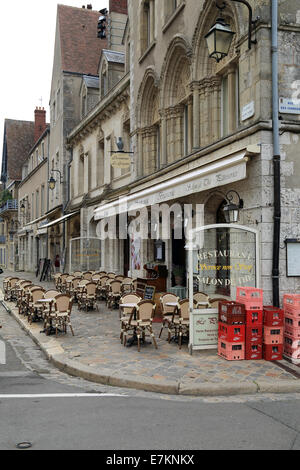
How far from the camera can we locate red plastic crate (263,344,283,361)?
6965mm

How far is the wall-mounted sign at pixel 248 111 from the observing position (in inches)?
324

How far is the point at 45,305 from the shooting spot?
10008 millimetres

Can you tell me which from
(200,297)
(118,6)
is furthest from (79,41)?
(200,297)

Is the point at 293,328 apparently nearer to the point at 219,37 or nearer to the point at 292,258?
the point at 292,258

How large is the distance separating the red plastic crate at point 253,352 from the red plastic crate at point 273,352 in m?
0.09

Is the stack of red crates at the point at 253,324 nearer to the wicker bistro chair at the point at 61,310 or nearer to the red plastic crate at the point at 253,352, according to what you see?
the red plastic crate at the point at 253,352

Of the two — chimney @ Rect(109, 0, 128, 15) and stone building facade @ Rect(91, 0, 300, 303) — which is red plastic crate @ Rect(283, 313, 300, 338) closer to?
stone building facade @ Rect(91, 0, 300, 303)

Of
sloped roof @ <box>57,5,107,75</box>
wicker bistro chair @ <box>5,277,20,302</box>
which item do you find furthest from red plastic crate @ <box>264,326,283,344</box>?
sloped roof @ <box>57,5,107,75</box>

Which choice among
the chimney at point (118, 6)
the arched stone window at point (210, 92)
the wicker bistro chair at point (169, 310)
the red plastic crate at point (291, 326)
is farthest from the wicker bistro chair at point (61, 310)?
the chimney at point (118, 6)

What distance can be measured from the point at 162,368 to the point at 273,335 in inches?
72.8

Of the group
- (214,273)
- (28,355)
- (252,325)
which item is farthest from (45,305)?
(252,325)

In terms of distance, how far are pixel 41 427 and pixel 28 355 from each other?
12.7ft

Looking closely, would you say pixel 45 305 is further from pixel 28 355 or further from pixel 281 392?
pixel 281 392

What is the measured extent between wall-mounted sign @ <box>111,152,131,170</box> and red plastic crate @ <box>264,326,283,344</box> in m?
9.43
